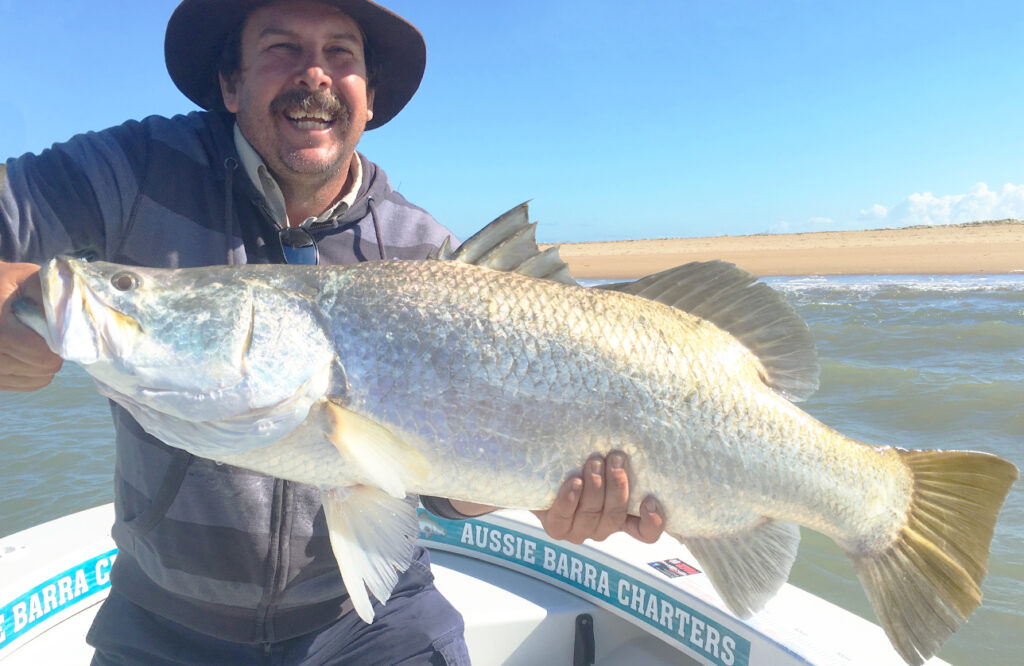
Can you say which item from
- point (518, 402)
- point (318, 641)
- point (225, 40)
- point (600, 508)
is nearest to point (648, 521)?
point (600, 508)

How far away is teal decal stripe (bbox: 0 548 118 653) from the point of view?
10.2 feet

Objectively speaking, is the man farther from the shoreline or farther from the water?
the shoreline

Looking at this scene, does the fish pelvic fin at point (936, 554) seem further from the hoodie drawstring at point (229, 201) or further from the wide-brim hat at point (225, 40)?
the wide-brim hat at point (225, 40)

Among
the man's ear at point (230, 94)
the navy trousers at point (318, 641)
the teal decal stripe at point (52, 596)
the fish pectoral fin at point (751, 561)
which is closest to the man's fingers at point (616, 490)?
the fish pectoral fin at point (751, 561)

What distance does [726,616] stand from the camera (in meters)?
3.02

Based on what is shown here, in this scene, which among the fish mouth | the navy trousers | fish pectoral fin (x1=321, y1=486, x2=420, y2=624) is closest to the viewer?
the fish mouth

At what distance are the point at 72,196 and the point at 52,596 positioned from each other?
6.92ft

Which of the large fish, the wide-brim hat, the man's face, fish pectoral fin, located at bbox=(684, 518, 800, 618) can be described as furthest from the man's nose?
fish pectoral fin, located at bbox=(684, 518, 800, 618)

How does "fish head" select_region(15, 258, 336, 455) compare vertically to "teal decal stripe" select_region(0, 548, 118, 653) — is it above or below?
above

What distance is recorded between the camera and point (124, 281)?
5.85 feet

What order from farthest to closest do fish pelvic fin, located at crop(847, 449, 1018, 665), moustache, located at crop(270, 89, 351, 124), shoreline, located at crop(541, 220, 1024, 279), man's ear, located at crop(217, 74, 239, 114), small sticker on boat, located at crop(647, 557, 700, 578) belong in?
shoreline, located at crop(541, 220, 1024, 279)
small sticker on boat, located at crop(647, 557, 700, 578)
man's ear, located at crop(217, 74, 239, 114)
moustache, located at crop(270, 89, 351, 124)
fish pelvic fin, located at crop(847, 449, 1018, 665)

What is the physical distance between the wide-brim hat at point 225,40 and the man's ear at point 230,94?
0.14 meters

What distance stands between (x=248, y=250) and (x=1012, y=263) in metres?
31.8

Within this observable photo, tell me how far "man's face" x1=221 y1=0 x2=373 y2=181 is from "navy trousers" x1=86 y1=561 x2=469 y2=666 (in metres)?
1.65
